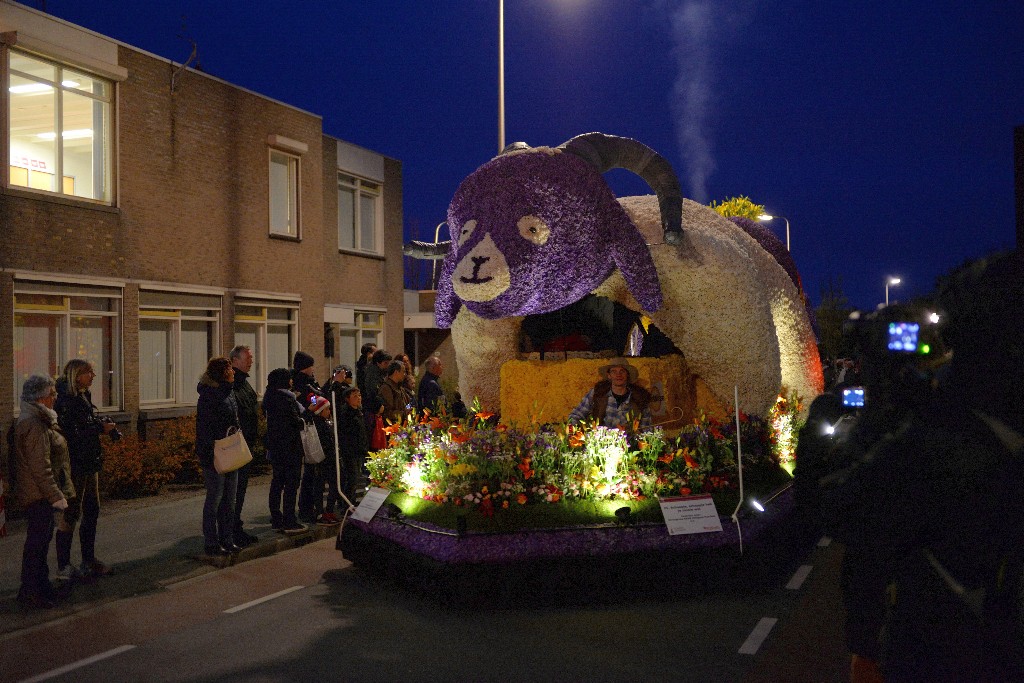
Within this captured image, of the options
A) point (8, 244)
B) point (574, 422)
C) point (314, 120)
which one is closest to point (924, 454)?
point (574, 422)

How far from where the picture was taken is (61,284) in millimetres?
12500

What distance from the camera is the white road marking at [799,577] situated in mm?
6794

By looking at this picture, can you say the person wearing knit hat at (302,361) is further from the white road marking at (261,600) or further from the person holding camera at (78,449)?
the white road marking at (261,600)

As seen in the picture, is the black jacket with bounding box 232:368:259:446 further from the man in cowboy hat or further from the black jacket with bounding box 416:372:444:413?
the black jacket with bounding box 416:372:444:413

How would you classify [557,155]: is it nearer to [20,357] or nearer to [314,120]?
[20,357]

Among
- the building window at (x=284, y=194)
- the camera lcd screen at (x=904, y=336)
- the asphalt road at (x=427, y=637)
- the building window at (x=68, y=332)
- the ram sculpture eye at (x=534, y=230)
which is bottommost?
the asphalt road at (x=427, y=637)

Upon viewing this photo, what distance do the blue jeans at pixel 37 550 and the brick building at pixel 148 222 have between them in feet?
20.3

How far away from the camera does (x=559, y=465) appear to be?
22.1ft

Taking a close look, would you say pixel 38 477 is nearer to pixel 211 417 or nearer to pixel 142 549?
pixel 211 417

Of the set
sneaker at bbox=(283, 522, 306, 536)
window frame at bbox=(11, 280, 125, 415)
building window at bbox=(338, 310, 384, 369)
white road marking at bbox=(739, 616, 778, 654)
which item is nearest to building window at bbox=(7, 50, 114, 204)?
window frame at bbox=(11, 280, 125, 415)

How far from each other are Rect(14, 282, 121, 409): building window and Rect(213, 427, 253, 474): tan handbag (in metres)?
5.77

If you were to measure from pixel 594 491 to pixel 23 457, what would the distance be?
4.19 meters

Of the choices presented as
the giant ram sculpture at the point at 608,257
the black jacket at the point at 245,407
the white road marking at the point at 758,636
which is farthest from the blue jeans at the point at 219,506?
the white road marking at the point at 758,636

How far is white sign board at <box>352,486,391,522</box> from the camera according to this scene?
7.04m
